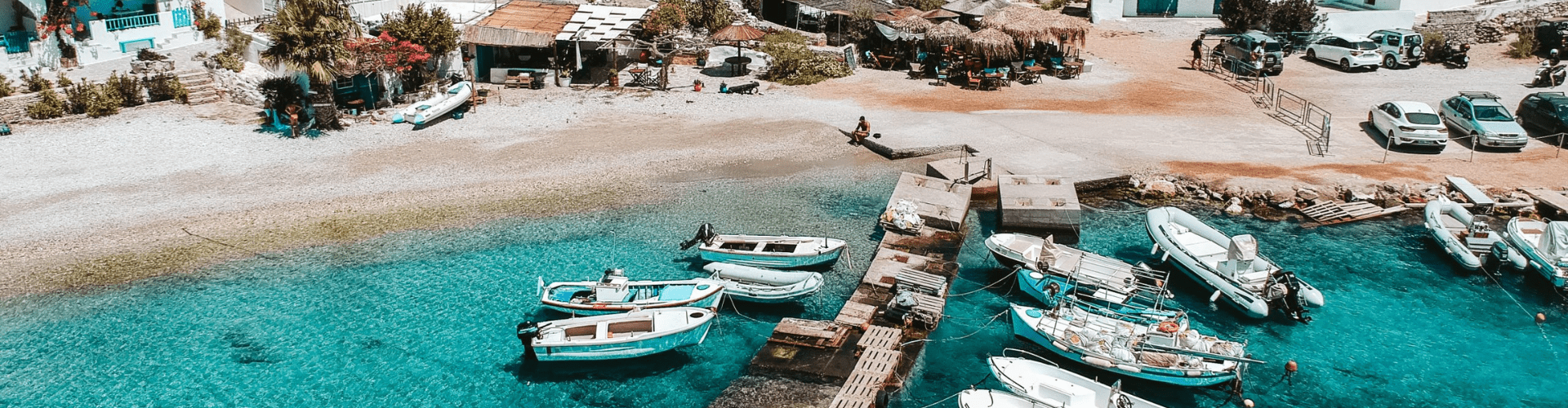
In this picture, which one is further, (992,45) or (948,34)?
(948,34)

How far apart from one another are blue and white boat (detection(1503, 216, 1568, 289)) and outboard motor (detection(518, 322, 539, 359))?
23.2 meters

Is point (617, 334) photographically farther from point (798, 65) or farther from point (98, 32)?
point (98, 32)

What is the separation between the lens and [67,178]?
29.2 meters

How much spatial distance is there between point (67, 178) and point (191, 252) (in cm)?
755

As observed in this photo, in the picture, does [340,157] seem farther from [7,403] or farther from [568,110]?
[7,403]

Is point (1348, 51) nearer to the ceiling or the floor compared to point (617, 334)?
nearer to the ceiling

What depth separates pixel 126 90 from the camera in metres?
35.9

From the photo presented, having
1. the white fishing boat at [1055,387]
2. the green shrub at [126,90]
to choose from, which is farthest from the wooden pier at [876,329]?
the green shrub at [126,90]

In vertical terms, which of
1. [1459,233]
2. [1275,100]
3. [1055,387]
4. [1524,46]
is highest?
[1524,46]

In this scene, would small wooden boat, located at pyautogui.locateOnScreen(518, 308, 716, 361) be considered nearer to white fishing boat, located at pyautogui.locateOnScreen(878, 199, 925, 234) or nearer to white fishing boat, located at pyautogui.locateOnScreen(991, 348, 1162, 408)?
white fishing boat, located at pyautogui.locateOnScreen(991, 348, 1162, 408)

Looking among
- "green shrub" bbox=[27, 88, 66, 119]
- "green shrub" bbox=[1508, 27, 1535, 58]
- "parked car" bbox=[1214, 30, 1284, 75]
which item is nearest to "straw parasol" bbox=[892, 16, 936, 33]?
"parked car" bbox=[1214, 30, 1284, 75]

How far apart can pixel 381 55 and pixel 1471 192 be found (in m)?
35.4

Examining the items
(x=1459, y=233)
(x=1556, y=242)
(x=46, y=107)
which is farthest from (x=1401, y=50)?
(x=46, y=107)

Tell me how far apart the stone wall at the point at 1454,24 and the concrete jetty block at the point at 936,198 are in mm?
32707
